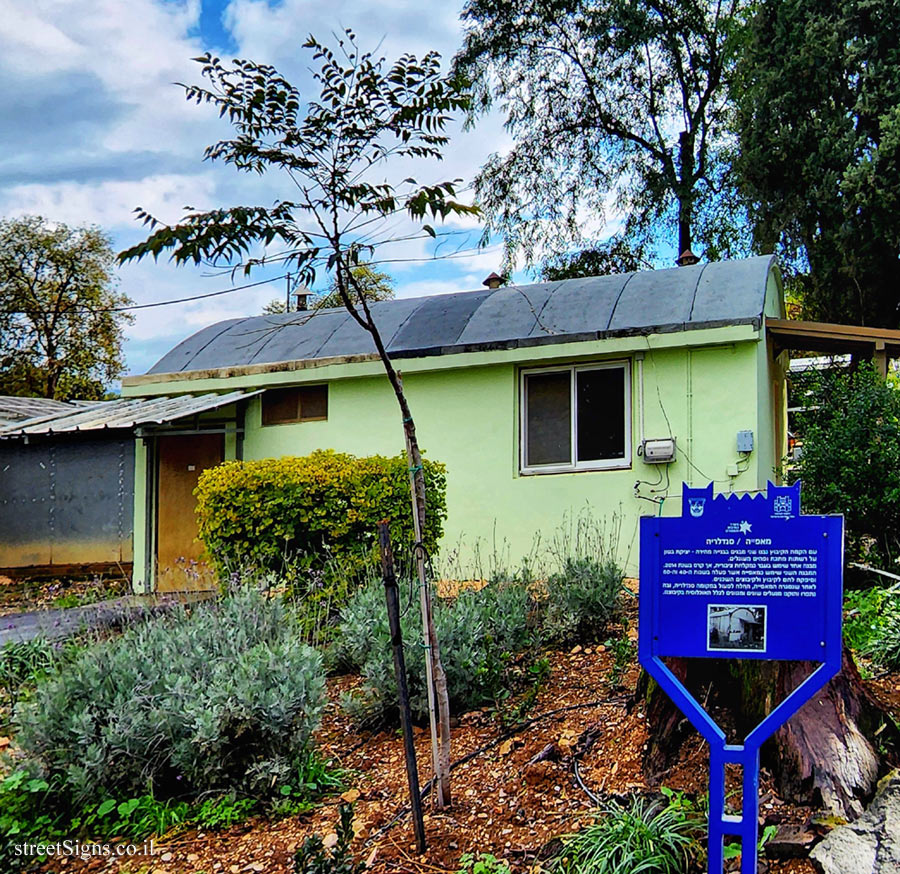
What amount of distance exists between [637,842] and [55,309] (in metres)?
26.0

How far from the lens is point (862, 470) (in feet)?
27.1

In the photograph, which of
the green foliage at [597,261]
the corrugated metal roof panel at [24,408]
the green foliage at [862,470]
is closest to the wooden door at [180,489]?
the corrugated metal roof panel at [24,408]

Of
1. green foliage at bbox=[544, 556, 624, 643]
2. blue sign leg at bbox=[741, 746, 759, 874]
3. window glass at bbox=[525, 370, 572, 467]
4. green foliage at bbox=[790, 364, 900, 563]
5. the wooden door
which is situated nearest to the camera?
blue sign leg at bbox=[741, 746, 759, 874]

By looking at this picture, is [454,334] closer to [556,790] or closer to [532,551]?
[532,551]

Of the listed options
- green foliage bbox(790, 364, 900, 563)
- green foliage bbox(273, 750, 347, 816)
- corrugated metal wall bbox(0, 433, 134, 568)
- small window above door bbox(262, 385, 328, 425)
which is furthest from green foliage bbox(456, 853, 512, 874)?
corrugated metal wall bbox(0, 433, 134, 568)

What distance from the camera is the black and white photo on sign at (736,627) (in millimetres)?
3121

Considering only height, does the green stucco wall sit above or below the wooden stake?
above

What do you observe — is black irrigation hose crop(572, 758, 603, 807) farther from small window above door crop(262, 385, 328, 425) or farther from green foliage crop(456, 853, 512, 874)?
small window above door crop(262, 385, 328, 425)

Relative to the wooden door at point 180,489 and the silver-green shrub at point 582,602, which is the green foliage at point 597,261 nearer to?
the wooden door at point 180,489

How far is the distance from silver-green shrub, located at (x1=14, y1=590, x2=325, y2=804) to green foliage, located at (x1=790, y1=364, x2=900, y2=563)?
18.3 ft

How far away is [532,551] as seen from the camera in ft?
35.4

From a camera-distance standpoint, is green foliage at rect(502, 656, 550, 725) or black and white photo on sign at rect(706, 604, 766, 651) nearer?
black and white photo on sign at rect(706, 604, 766, 651)

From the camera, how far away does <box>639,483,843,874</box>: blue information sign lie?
3.03 m

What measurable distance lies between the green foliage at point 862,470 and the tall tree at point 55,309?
2180 centimetres
